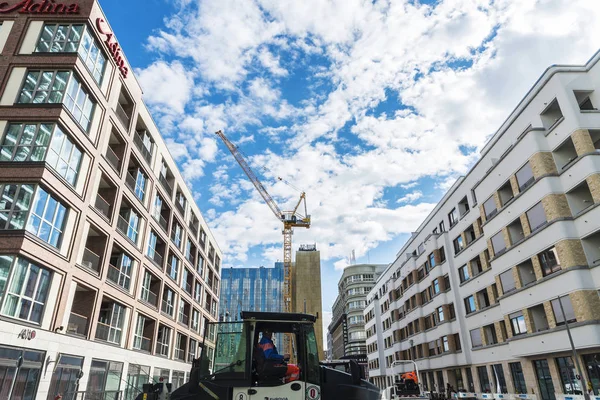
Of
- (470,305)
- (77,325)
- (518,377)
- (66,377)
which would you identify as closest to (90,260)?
(77,325)

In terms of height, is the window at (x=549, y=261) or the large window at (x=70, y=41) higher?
the large window at (x=70, y=41)

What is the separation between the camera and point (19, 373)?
15.7 metres

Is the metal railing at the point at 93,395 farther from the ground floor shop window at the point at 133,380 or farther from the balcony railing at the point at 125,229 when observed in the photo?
the balcony railing at the point at 125,229

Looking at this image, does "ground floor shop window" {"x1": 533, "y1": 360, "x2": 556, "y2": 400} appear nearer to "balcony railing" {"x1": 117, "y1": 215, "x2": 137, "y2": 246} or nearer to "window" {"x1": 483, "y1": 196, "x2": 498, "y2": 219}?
"window" {"x1": 483, "y1": 196, "x2": 498, "y2": 219}

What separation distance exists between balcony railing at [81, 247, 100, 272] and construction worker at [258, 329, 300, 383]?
1858 centimetres

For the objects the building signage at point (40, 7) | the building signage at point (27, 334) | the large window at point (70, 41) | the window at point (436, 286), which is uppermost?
the building signage at point (40, 7)

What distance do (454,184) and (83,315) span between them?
3310cm

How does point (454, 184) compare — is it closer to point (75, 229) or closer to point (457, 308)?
point (457, 308)

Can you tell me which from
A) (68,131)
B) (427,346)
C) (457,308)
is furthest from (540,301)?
(68,131)

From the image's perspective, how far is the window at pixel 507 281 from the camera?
26.4 meters

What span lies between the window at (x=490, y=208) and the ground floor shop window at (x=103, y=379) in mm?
27761

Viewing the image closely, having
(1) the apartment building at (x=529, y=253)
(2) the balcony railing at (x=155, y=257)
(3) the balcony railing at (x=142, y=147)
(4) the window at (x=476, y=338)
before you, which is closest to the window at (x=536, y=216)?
(1) the apartment building at (x=529, y=253)

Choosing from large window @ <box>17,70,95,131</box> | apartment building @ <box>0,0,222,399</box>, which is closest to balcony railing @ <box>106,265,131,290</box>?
apartment building @ <box>0,0,222,399</box>

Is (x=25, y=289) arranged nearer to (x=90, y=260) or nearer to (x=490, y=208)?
(x=90, y=260)
